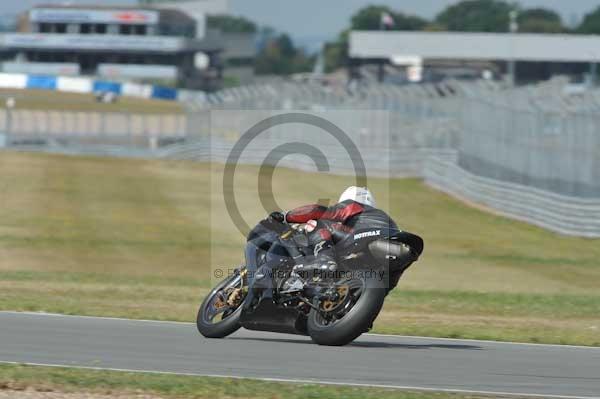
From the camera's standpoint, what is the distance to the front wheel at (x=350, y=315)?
30.9ft

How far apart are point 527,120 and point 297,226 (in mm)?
21131

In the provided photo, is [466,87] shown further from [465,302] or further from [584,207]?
[465,302]

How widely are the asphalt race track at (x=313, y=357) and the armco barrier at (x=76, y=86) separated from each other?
35.6 meters

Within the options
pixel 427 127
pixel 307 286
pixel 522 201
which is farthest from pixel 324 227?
pixel 427 127

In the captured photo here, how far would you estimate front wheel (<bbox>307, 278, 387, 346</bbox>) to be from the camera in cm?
942

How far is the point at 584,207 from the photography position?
26.3 meters

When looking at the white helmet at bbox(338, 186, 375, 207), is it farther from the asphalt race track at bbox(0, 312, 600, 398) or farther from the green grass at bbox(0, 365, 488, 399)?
the green grass at bbox(0, 365, 488, 399)

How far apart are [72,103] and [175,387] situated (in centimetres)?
5271

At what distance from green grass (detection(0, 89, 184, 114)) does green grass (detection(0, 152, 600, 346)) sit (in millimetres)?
11257

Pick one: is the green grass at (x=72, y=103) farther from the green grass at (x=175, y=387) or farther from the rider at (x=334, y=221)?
the green grass at (x=175, y=387)

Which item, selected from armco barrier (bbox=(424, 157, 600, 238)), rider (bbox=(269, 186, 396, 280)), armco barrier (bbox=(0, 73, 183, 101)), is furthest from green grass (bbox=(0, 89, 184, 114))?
rider (bbox=(269, 186, 396, 280))

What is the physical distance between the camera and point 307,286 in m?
9.87

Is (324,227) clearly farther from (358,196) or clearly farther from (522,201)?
(522,201)

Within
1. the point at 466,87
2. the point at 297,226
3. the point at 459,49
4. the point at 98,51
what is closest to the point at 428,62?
the point at 459,49
